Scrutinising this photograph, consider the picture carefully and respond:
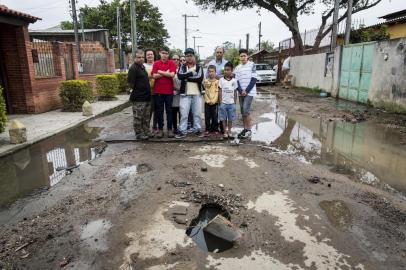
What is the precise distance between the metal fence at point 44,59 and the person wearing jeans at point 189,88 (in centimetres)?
641

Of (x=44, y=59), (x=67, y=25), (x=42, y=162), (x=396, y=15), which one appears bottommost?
(x=42, y=162)

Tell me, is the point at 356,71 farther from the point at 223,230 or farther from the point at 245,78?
the point at 223,230

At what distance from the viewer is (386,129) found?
797 cm

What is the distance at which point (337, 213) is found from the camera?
3701 mm

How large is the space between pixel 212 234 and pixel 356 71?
11563 millimetres

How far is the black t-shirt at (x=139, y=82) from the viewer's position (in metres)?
6.46

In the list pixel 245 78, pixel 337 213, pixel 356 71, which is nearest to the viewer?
pixel 337 213

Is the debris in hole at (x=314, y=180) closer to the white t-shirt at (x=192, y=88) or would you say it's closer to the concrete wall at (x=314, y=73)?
the white t-shirt at (x=192, y=88)

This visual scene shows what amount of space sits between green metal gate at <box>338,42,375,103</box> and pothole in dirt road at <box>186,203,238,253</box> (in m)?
10.5

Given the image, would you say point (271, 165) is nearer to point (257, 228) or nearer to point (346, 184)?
point (346, 184)

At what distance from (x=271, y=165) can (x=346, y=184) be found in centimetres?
119

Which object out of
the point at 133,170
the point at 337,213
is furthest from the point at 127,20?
the point at 337,213

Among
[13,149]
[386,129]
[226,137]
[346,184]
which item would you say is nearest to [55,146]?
[13,149]

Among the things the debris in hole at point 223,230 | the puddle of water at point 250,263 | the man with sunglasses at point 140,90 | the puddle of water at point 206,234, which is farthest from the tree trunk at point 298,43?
the puddle of water at point 250,263
